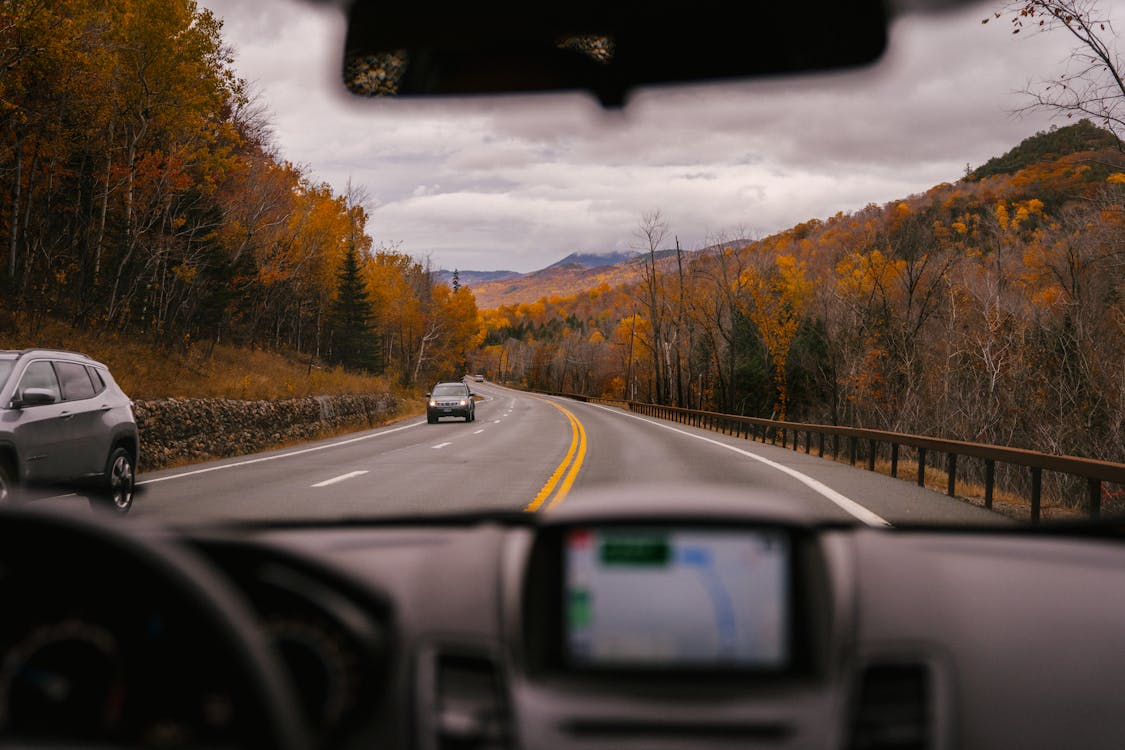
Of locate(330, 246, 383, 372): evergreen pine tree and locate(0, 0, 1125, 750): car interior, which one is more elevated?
locate(330, 246, 383, 372): evergreen pine tree

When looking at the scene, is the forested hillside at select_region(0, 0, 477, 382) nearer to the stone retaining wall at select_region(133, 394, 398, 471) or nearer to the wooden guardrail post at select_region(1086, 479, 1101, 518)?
the stone retaining wall at select_region(133, 394, 398, 471)

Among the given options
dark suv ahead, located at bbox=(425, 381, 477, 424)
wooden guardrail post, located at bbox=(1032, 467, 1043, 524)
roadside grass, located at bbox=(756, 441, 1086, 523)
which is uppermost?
wooden guardrail post, located at bbox=(1032, 467, 1043, 524)

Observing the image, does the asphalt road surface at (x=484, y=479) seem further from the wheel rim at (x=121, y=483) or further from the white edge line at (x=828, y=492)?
the wheel rim at (x=121, y=483)

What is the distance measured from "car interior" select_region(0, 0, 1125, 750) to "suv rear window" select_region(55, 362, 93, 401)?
7.36 m

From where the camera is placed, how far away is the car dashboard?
232 cm

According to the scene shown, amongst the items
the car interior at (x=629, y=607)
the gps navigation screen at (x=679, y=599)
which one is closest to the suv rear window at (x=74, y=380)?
the car interior at (x=629, y=607)

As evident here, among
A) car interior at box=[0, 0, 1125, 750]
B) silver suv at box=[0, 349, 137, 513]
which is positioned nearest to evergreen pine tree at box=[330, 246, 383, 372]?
silver suv at box=[0, 349, 137, 513]

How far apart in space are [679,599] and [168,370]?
22.8m

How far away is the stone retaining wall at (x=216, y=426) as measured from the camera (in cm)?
1604

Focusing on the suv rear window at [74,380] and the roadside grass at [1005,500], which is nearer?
the roadside grass at [1005,500]

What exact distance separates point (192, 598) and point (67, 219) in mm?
35938

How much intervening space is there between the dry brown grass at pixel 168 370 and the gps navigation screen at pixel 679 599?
15845 mm

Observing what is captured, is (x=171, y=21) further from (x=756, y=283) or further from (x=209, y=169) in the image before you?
(x=756, y=283)

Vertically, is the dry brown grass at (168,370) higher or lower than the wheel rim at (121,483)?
higher
